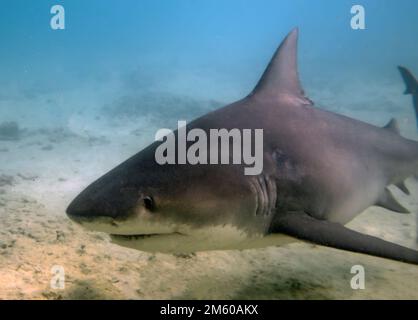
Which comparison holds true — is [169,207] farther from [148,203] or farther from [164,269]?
[164,269]

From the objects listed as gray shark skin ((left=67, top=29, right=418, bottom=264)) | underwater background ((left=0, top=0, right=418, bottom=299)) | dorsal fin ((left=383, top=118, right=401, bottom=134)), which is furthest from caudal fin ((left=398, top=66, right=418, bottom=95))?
gray shark skin ((left=67, top=29, right=418, bottom=264))

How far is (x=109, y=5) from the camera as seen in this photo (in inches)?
7343

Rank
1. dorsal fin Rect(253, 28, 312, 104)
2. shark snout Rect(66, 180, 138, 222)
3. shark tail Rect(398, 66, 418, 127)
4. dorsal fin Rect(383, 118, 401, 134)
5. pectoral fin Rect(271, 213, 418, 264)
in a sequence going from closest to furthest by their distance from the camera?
1. shark snout Rect(66, 180, 138, 222)
2. pectoral fin Rect(271, 213, 418, 264)
3. dorsal fin Rect(253, 28, 312, 104)
4. dorsal fin Rect(383, 118, 401, 134)
5. shark tail Rect(398, 66, 418, 127)

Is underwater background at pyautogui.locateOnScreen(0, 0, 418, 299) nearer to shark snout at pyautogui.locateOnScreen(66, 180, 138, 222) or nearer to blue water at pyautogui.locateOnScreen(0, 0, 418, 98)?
blue water at pyautogui.locateOnScreen(0, 0, 418, 98)

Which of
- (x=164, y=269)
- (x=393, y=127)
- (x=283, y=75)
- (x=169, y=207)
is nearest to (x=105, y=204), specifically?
(x=169, y=207)

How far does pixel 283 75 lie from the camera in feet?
14.1

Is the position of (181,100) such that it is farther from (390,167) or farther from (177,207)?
(177,207)

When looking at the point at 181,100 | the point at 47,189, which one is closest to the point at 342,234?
the point at 47,189

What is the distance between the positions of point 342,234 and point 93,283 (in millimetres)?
2497

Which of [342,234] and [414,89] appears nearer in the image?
[342,234]

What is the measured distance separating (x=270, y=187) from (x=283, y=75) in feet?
5.35

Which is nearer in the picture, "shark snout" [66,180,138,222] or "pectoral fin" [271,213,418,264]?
"shark snout" [66,180,138,222]

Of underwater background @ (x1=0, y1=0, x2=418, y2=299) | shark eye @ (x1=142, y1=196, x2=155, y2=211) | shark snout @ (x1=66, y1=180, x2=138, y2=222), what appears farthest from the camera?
underwater background @ (x1=0, y1=0, x2=418, y2=299)

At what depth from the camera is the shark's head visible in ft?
7.77
